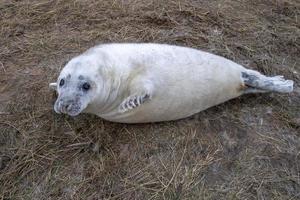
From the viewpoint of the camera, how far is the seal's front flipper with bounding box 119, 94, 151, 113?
348 cm

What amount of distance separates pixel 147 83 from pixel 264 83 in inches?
41.4

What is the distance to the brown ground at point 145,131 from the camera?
3.37m

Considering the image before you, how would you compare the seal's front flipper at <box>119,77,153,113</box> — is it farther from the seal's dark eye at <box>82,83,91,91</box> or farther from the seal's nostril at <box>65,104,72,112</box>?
the seal's nostril at <box>65,104,72,112</box>

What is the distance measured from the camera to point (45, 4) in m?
5.01

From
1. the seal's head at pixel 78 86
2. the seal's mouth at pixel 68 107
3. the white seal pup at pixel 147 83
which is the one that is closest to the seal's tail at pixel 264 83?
the white seal pup at pixel 147 83

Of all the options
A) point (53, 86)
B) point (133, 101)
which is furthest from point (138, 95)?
point (53, 86)

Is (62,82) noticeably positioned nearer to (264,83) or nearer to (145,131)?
(145,131)

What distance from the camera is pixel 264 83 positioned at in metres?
Result: 4.00

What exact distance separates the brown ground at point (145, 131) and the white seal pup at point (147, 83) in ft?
0.44

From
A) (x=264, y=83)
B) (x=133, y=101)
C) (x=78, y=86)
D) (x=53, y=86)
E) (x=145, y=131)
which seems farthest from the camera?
(x=264, y=83)

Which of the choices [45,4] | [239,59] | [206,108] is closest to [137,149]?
[206,108]

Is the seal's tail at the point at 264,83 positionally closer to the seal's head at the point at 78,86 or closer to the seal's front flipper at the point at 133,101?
the seal's front flipper at the point at 133,101

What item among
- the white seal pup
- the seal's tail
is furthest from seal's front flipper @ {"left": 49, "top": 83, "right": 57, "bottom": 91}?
the seal's tail

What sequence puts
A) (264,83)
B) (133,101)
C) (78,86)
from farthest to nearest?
(264,83) < (133,101) < (78,86)
